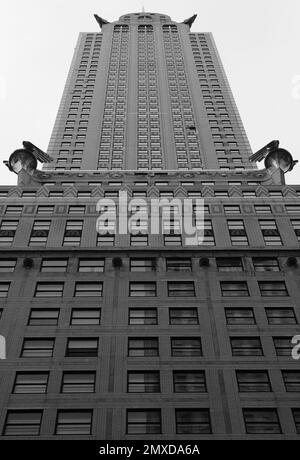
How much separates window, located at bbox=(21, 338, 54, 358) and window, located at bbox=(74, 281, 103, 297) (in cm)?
496

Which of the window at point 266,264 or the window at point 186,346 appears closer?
the window at point 186,346

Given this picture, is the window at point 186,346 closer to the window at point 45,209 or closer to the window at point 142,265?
the window at point 142,265

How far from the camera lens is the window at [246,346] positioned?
37125 mm

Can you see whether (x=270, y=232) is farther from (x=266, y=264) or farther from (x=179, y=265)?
(x=179, y=265)

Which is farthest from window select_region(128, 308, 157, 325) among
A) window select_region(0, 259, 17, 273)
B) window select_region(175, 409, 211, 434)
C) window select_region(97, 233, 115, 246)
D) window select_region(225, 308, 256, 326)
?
window select_region(0, 259, 17, 273)

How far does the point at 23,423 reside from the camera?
32.5 metres

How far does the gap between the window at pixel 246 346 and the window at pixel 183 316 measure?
2971mm

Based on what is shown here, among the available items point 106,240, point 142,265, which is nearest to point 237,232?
point 142,265

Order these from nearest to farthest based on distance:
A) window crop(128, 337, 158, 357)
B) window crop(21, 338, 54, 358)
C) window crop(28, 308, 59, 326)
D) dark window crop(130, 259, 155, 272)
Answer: window crop(21, 338, 54, 358), window crop(128, 337, 158, 357), window crop(28, 308, 59, 326), dark window crop(130, 259, 155, 272)

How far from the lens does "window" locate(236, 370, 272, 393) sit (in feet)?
114

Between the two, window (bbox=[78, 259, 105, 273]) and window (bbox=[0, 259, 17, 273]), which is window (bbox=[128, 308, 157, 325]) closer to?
window (bbox=[78, 259, 105, 273])

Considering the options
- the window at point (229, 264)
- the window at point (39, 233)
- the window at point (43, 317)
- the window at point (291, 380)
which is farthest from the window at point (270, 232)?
the window at point (43, 317)

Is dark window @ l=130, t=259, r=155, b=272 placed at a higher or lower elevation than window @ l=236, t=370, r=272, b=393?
higher
